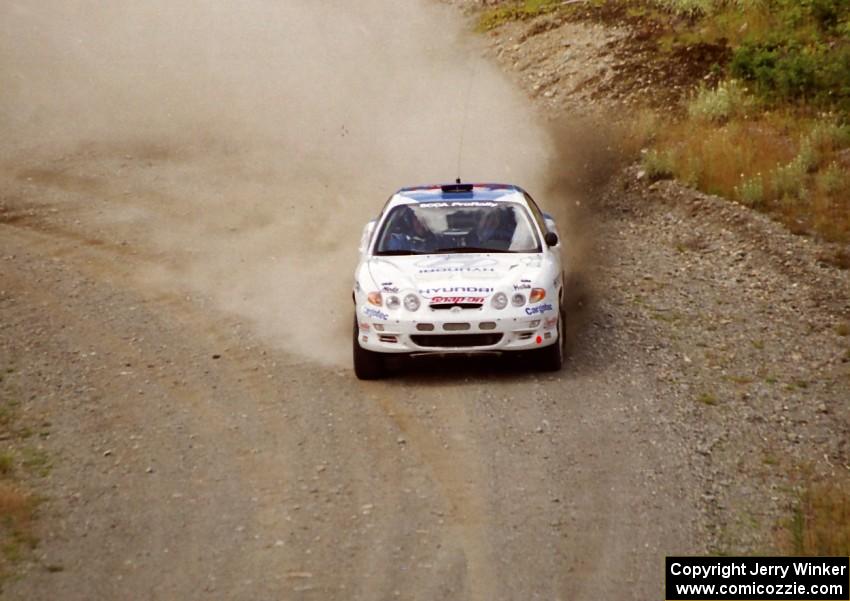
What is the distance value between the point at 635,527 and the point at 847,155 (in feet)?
47.2

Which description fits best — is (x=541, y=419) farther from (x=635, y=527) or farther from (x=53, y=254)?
(x=53, y=254)

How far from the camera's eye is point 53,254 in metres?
18.7

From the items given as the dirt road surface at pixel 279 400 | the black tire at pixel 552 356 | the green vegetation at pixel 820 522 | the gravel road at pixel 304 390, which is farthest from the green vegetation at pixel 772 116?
the green vegetation at pixel 820 522

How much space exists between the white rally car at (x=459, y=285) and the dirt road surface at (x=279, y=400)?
430 mm

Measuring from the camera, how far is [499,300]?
40.5 feet

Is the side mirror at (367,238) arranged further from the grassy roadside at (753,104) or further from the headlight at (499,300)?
the grassy roadside at (753,104)

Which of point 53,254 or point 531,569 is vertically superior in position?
point 531,569

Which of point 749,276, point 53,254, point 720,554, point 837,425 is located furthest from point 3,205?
point 720,554

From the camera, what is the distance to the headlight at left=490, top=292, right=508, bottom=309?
12312 millimetres

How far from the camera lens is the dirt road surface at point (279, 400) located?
8.61 metres

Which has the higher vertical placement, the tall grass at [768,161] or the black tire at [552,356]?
the black tire at [552,356]

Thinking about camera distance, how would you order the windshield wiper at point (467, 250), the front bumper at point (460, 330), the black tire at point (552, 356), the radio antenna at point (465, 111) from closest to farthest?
the front bumper at point (460, 330)
the black tire at point (552, 356)
the windshield wiper at point (467, 250)
the radio antenna at point (465, 111)

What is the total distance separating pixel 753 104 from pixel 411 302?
14071 millimetres

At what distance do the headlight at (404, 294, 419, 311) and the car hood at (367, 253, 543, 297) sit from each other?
82mm
